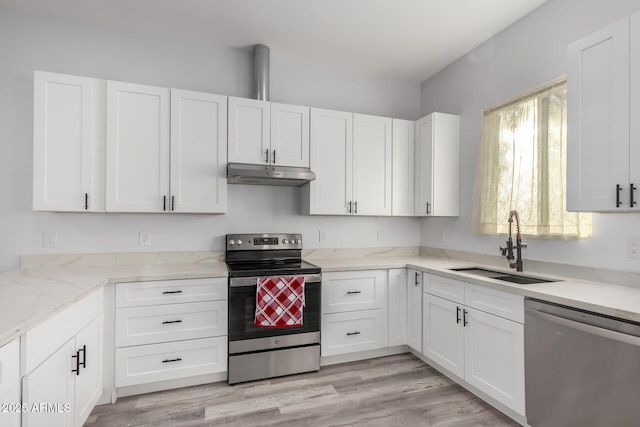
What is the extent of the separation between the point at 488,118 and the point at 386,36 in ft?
3.73

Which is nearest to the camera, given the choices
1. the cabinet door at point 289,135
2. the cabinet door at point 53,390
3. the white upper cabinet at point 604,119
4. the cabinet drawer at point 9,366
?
the cabinet drawer at point 9,366

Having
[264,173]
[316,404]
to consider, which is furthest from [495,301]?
[264,173]

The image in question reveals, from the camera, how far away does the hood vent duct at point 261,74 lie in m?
2.93

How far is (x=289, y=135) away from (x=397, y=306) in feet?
5.88

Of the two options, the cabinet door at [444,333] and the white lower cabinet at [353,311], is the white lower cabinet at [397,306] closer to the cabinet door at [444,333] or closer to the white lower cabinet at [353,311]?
the white lower cabinet at [353,311]

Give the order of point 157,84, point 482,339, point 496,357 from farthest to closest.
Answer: point 157,84 → point 482,339 → point 496,357

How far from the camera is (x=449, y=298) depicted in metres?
2.44

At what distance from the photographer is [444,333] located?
250 centimetres

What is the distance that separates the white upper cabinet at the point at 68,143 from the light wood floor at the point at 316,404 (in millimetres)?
1435

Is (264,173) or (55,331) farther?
(264,173)

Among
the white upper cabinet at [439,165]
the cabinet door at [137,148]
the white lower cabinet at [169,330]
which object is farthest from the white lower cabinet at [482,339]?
the cabinet door at [137,148]

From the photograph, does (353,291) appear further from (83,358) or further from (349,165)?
(83,358)

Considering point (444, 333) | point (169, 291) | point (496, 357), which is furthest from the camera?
point (444, 333)

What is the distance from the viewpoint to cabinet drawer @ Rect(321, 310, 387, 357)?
268 centimetres
